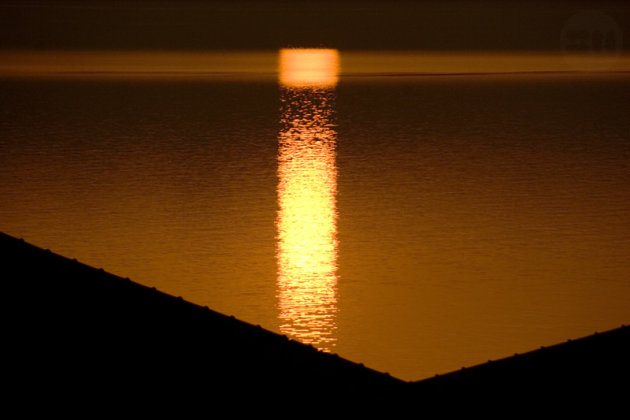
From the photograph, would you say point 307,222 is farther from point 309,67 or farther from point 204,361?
point 309,67

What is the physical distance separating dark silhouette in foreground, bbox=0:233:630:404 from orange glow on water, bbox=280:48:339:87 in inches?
755

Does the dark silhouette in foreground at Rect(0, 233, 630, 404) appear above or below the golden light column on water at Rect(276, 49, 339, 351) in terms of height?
below

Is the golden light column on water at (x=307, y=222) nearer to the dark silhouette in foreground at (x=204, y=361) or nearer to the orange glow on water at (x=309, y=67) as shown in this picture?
the dark silhouette in foreground at (x=204, y=361)

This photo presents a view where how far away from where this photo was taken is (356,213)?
35.1ft

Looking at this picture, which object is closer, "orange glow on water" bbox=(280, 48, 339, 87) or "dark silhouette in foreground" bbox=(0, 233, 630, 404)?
"dark silhouette in foreground" bbox=(0, 233, 630, 404)

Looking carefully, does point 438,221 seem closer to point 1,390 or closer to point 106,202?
point 106,202

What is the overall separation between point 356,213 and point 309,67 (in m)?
18.5

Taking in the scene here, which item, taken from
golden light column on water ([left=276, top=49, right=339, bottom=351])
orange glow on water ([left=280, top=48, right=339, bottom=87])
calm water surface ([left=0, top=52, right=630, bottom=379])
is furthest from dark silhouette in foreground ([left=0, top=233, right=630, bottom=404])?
orange glow on water ([left=280, top=48, right=339, bottom=87])

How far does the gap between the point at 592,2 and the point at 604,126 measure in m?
63.1

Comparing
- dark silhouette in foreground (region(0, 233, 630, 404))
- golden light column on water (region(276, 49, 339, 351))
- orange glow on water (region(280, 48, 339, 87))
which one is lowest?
dark silhouette in foreground (region(0, 233, 630, 404))

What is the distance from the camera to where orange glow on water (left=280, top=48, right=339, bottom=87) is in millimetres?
24688

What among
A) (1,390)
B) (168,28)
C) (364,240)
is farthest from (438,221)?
(168,28)

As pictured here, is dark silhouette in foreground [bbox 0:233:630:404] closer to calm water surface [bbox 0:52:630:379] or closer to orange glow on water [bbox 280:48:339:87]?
calm water surface [bbox 0:52:630:379]

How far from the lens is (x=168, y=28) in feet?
172
